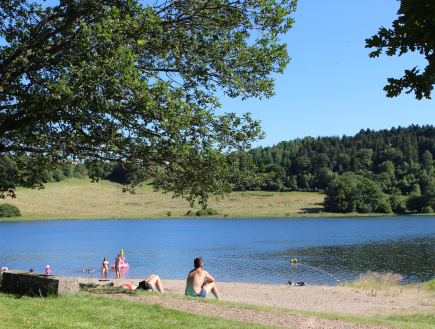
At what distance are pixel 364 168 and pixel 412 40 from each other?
6555 inches

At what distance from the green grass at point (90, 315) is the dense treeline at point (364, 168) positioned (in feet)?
342

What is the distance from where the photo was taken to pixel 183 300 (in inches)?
401

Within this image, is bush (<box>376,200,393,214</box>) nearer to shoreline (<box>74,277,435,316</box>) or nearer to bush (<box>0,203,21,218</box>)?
shoreline (<box>74,277,435,316</box>)

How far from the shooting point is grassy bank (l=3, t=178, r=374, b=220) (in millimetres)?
99188

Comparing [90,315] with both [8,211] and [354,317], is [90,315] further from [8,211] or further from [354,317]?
[8,211]

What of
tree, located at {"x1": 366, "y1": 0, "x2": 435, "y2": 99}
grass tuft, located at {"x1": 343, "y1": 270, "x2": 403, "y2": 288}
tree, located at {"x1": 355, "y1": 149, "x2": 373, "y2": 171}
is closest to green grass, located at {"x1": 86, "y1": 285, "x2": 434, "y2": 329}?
tree, located at {"x1": 366, "y1": 0, "x2": 435, "y2": 99}

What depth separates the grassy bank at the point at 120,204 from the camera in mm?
99188

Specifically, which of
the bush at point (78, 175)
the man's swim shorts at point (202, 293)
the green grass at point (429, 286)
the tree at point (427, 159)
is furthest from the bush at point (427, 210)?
the bush at point (78, 175)

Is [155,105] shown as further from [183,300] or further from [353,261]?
[353,261]

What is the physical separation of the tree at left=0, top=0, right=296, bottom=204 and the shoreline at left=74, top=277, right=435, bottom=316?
7.58 m

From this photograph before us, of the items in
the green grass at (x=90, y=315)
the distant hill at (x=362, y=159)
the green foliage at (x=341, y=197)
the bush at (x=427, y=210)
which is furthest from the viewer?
the distant hill at (x=362, y=159)

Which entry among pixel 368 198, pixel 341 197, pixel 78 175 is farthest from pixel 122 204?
pixel 368 198

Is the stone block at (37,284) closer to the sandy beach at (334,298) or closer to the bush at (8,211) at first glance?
the sandy beach at (334,298)

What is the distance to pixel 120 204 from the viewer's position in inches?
4429
